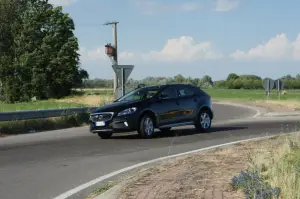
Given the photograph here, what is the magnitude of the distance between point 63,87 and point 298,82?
308 feet

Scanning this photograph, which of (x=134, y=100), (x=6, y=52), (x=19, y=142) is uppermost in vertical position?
(x=6, y=52)

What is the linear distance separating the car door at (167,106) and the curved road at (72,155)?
536 millimetres

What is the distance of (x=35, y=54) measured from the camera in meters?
69.7

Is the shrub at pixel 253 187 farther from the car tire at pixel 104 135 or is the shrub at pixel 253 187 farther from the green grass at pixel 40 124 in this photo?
the green grass at pixel 40 124

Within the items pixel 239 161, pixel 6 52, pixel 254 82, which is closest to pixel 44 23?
pixel 6 52

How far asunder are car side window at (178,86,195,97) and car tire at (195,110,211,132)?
71 cm

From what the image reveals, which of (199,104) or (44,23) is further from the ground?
(44,23)

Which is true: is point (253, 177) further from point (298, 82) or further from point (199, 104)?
point (298, 82)

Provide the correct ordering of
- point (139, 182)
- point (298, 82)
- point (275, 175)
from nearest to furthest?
point (275, 175)
point (139, 182)
point (298, 82)

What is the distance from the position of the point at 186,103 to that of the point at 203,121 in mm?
959

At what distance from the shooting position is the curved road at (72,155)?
817 cm

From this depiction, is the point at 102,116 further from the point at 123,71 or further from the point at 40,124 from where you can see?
the point at 123,71

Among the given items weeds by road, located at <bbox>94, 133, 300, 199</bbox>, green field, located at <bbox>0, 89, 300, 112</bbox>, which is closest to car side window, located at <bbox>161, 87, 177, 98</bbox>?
weeds by road, located at <bbox>94, 133, 300, 199</bbox>

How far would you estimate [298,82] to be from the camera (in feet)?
488
